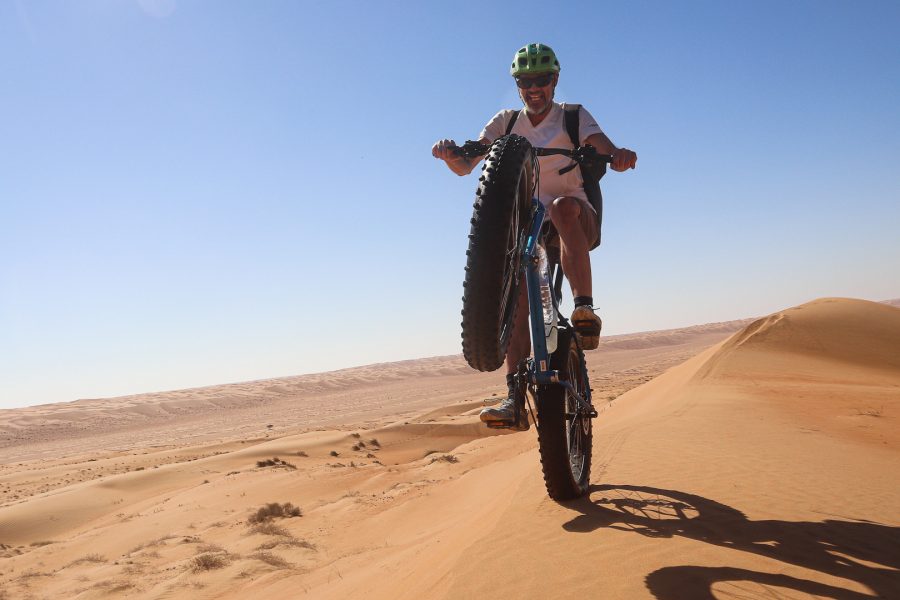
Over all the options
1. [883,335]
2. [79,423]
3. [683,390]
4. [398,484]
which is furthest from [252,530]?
[79,423]

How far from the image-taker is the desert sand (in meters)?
3.12

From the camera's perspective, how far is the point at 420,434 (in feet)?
58.3

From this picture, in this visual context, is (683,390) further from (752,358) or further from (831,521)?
(831,521)

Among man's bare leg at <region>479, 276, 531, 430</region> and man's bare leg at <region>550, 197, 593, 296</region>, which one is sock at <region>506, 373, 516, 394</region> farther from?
man's bare leg at <region>550, 197, 593, 296</region>

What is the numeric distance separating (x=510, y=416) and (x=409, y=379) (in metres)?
54.3

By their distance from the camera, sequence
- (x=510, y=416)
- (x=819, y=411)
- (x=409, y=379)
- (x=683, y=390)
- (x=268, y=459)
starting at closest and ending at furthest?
(x=510, y=416) → (x=819, y=411) → (x=683, y=390) → (x=268, y=459) → (x=409, y=379)

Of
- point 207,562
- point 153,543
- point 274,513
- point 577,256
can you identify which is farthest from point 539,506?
point 153,543

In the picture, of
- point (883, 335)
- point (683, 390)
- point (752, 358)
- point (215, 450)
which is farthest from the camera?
point (883, 335)

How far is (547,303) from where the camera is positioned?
405cm

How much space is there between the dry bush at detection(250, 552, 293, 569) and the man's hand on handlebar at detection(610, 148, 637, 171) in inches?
184

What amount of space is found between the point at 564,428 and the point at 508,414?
43 centimetres

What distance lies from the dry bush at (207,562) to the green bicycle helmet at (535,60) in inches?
215

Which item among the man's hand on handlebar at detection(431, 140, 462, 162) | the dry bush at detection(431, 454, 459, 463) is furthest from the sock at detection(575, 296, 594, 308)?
the dry bush at detection(431, 454, 459, 463)

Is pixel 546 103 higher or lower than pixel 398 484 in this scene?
higher
